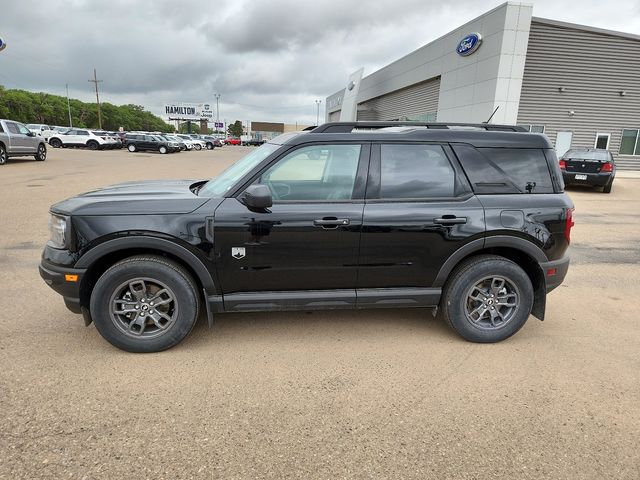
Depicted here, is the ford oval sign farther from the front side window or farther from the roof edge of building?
the front side window

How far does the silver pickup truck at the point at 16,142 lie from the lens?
1762cm

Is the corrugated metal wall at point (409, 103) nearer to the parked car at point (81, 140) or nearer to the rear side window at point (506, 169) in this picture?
the parked car at point (81, 140)

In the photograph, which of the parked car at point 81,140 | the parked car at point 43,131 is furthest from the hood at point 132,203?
the parked car at point 43,131

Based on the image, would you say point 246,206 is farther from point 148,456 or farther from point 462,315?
point 462,315

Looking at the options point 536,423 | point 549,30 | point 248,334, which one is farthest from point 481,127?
point 549,30

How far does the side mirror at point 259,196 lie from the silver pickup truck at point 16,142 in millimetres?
19251

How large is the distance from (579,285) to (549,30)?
20109 millimetres

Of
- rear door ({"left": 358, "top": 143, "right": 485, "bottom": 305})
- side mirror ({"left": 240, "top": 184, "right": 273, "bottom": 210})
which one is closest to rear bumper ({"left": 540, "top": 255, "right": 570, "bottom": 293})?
rear door ({"left": 358, "top": 143, "right": 485, "bottom": 305})

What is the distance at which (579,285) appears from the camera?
17.1 ft

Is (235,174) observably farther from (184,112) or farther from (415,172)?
(184,112)

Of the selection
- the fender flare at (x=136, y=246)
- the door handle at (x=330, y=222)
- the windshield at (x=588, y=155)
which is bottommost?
A: the fender flare at (x=136, y=246)

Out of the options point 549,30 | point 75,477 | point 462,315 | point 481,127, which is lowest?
point 75,477

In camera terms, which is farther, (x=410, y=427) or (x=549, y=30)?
(x=549, y=30)

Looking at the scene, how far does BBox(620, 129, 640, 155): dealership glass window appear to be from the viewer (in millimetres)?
22656
